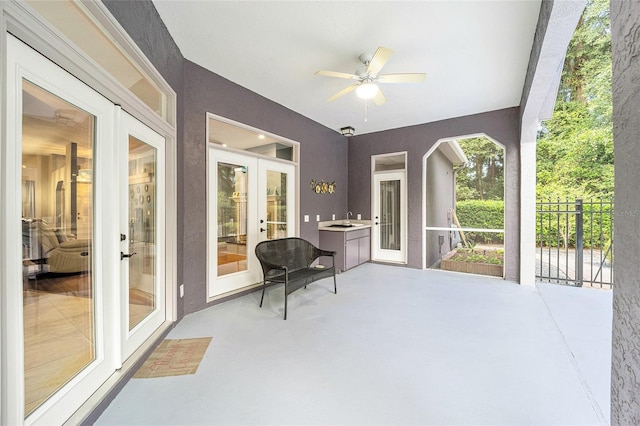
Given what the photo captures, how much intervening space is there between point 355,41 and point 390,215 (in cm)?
381

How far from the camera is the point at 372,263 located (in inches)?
227

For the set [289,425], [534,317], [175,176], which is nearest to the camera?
[289,425]

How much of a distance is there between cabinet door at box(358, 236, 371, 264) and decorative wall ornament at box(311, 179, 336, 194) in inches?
48.7

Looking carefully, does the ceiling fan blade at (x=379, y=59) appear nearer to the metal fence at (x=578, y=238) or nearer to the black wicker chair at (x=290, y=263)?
the black wicker chair at (x=290, y=263)

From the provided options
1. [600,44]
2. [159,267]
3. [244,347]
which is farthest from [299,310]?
[600,44]

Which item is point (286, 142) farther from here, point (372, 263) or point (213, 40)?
point (372, 263)

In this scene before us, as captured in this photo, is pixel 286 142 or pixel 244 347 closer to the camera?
pixel 244 347

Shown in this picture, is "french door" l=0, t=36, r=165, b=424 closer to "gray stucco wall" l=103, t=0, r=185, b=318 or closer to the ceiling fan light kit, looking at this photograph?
"gray stucco wall" l=103, t=0, r=185, b=318

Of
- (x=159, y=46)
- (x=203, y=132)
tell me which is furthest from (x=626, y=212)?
(x=203, y=132)

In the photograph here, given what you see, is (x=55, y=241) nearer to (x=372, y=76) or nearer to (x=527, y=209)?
(x=372, y=76)

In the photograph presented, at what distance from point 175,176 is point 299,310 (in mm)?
2075

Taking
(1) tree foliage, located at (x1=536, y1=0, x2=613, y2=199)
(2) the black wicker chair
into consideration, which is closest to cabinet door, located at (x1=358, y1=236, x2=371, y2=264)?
(2) the black wicker chair

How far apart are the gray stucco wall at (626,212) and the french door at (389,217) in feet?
15.8

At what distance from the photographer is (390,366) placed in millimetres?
2021
